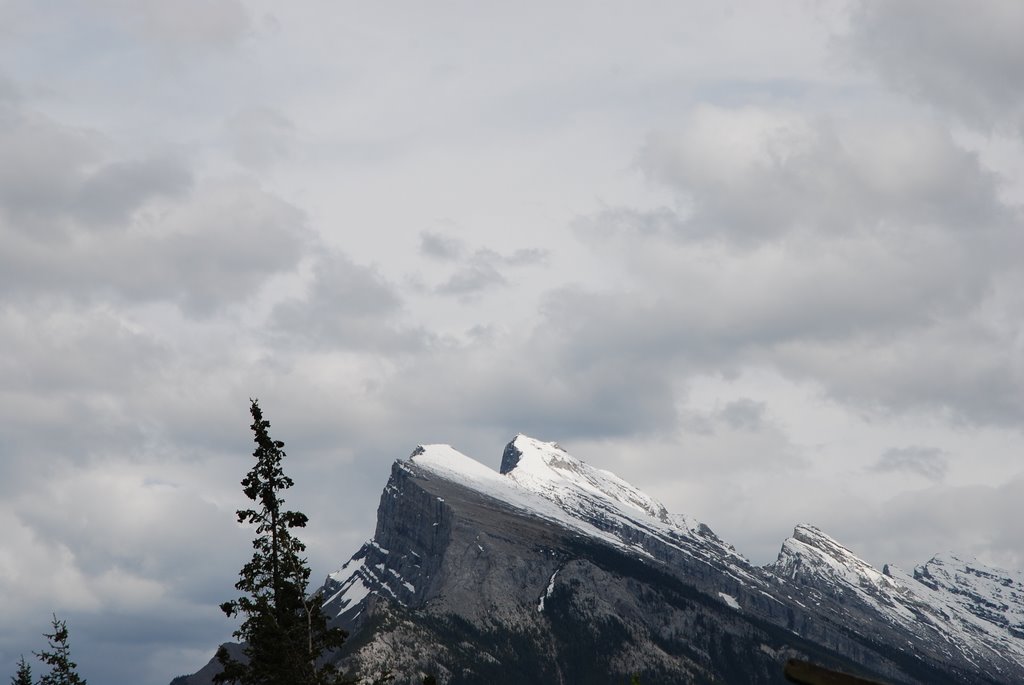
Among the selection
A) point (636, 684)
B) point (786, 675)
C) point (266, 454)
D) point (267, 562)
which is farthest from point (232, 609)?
point (786, 675)

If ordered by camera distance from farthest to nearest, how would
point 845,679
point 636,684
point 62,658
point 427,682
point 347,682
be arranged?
1. point 62,658
2. point 427,682
3. point 347,682
4. point 636,684
5. point 845,679

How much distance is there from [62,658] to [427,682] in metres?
21.7

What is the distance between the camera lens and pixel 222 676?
53.9 meters

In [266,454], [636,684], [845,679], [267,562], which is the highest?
Result: [266,454]

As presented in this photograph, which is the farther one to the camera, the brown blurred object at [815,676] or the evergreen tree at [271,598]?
the evergreen tree at [271,598]

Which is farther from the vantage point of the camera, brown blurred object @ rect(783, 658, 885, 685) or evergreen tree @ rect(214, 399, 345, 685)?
evergreen tree @ rect(214, 399, 345, 685)

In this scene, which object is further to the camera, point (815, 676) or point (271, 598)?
point (271, 598)

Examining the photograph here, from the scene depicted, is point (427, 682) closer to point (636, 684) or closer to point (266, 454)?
point (266, 454)

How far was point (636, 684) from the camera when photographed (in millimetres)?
44188

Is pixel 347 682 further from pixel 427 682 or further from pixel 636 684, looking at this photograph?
pixel 636 684

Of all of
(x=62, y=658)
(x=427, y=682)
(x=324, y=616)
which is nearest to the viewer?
(x=324, y=616)

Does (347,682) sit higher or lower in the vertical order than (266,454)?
lower

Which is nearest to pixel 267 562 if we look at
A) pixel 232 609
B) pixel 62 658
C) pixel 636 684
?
pixel 232 609

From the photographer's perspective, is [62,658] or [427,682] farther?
[62,658]
